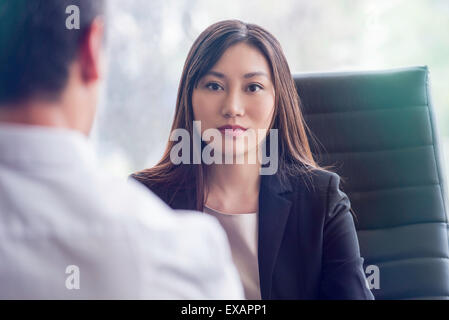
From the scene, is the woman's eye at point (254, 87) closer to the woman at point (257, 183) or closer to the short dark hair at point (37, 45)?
the woman at point (257, 183)

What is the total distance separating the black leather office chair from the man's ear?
684mm

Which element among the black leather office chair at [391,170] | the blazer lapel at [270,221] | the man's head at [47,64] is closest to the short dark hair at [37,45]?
the man's head at [47,64]

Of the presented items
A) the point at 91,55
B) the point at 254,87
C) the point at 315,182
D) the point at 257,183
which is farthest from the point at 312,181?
the point at 91,55

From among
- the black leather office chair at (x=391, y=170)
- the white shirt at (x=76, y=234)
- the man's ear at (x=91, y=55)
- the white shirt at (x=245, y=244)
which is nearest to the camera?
the white shirt at (x=76, y=234)

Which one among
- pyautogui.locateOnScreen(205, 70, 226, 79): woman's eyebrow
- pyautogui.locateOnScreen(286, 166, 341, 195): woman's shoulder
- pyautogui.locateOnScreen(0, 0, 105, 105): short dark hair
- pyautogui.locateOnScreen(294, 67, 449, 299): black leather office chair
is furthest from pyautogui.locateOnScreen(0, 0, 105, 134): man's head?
pyautogui.locateOnScreen(294, 67, 449, 299): black leather office chair

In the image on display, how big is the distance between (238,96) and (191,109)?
11 cm

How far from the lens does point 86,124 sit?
2.06 ft

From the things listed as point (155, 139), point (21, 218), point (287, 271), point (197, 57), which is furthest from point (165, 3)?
point (21, 218)

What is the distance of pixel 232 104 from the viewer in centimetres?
99

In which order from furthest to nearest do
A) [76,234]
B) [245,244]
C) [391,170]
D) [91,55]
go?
1. [391,170]
2. [245,244]
3. [91,55]
4. [76,234]

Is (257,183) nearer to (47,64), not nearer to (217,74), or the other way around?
(217,74)

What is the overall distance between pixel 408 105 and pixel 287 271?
1.86 ft

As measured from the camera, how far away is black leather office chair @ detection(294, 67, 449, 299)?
3.99 feet

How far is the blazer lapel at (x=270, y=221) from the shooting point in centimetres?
93
